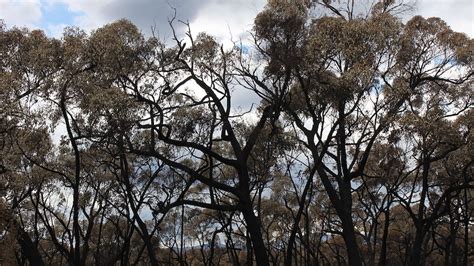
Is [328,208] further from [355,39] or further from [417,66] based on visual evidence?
[355,39]

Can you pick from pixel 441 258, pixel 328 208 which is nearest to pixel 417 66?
pixel 328 208

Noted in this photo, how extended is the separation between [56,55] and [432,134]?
44.5ft

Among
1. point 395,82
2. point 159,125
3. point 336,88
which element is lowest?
point 159,125

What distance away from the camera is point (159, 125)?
52.6ft

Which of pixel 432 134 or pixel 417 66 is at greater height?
pixel 417 66

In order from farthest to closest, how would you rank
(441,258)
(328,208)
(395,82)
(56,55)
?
(441,258) → (328,208) → (395,82) → (56,55)

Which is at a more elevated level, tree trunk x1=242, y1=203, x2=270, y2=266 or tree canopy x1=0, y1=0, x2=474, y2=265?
tree canopy x1=0, y1=0, x2=474, y2=265

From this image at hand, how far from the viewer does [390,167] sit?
25547mm

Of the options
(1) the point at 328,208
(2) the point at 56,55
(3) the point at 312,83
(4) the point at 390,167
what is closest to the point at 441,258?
(1) the point at 328,208

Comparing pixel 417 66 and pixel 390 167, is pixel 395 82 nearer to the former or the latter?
pixel 417 66

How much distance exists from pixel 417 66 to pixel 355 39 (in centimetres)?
481

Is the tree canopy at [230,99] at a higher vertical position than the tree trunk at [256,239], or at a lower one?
higher

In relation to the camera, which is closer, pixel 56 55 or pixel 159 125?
pixel 159 125

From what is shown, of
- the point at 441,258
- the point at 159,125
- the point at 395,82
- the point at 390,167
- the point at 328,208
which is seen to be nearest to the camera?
the point at 159,125
